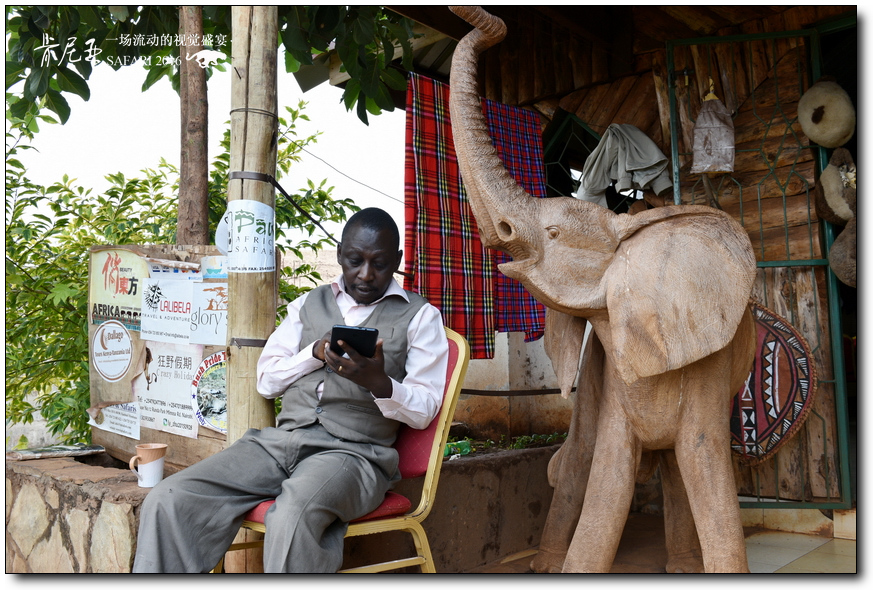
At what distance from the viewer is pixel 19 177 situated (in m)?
3.96

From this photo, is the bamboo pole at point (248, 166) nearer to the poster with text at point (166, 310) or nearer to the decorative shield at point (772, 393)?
the poster with text at point (166, 310)

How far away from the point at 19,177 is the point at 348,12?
2.17m

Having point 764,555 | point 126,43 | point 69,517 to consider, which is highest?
point 126,43

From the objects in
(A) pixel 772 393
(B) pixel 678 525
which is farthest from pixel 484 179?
(A) pixel 772 393

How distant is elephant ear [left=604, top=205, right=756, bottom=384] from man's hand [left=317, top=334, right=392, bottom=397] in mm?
788

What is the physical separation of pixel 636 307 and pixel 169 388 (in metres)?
1.98

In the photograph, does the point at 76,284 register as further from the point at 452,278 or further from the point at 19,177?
the point at 452,278

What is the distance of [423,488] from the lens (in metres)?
2.39

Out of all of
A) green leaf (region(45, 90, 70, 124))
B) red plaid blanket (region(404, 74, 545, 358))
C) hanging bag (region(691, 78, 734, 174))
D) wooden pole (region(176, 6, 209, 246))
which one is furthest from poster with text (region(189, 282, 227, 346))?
hanging bag (region(691, 78, 734, 174))

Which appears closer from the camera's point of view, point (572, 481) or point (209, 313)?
point (209, 313)

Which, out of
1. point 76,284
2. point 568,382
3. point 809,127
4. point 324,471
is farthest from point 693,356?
point 76,284

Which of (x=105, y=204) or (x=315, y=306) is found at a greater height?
(x=105, y=204)

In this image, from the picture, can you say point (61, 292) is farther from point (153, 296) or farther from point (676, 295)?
point (676, 295)

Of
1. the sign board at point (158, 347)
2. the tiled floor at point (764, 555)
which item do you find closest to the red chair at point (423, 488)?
the sign board at point (158, 347)
